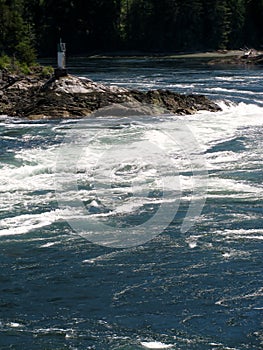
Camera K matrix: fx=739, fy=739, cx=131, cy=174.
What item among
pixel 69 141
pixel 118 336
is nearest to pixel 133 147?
pixel 69 141

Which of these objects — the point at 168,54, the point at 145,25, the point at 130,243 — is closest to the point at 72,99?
the point at 130,243

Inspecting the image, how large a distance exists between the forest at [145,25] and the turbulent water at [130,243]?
251 ft

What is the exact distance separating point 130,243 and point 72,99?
21044 mm

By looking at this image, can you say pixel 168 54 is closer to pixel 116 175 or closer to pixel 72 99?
pixel 72 99

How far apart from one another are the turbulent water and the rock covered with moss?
6.70 meters

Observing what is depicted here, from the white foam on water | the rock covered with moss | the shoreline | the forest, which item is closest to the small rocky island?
the rock covered with moss

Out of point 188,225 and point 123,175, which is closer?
point 188,225

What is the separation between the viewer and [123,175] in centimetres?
2138

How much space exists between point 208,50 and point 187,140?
7425cm

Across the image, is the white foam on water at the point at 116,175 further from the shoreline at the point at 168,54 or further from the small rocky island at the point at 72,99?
the shoreline at the point at 168,54

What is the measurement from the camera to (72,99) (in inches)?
1394

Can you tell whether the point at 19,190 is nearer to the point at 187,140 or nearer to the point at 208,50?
the point at 187,140

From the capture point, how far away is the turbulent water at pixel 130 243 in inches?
451

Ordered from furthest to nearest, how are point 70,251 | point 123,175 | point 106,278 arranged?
point 123,175, point 70,251, point 106,278
